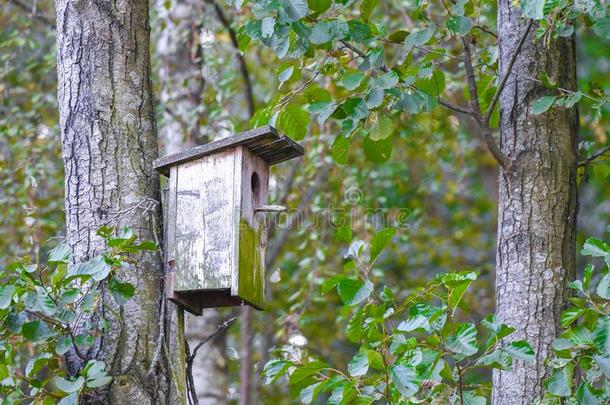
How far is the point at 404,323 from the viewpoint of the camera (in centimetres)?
233

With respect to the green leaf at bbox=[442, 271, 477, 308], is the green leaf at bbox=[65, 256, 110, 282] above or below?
above

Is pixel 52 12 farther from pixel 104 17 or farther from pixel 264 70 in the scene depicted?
pixel 104 17

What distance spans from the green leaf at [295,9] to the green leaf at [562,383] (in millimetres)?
1210

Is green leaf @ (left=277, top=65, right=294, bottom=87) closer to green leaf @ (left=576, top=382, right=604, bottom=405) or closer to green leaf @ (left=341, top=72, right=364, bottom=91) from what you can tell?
green leaf @ (left=341, top=72, right=364, bottom=91)

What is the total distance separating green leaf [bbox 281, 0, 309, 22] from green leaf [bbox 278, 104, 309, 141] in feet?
1.77

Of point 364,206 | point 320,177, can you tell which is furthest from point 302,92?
point 320,177

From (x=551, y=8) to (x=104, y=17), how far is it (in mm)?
1353

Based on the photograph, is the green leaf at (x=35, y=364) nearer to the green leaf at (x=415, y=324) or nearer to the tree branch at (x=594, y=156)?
the green leaf at (x=415, y=324)

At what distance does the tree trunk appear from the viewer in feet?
9.41

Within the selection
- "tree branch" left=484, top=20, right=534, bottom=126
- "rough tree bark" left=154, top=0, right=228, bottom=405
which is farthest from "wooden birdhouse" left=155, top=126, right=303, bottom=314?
"rough tree bark" left=154, top=0, right=228, bottom=405

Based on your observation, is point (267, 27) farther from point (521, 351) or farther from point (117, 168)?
point (521, 351)

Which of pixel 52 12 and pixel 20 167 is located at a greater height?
pixel 52 12

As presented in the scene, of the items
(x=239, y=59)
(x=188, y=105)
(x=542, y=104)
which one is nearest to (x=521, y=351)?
(x=542, y=104)

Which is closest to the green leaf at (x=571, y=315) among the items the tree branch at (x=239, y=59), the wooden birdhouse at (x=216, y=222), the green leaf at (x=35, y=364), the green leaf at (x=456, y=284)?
the green leaf at (x=456, y=284)
